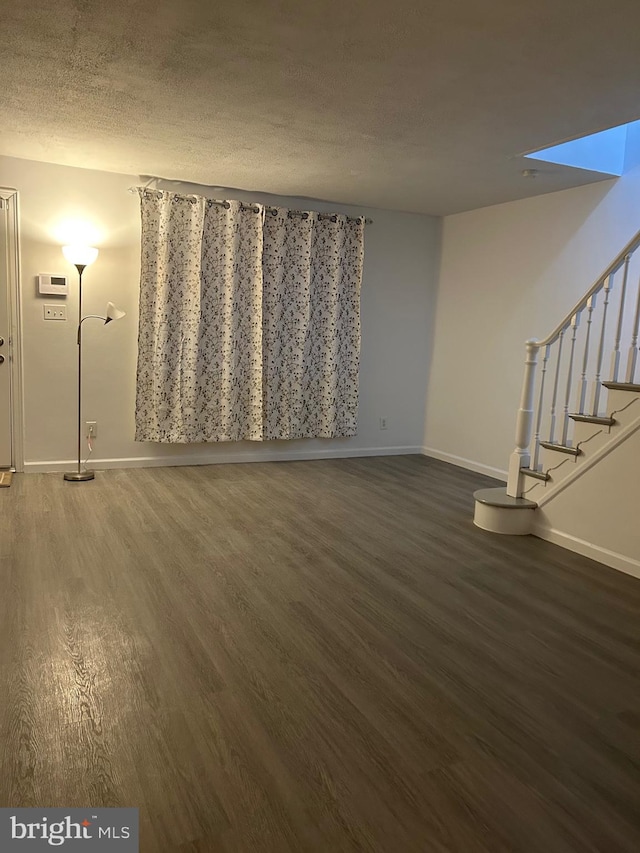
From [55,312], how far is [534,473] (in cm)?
378

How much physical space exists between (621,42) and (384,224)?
146 inches

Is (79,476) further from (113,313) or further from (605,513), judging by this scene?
(605,513)

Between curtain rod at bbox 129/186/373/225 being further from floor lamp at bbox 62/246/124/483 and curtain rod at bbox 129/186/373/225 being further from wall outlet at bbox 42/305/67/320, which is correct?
wall outlet at bbox 42/305/67/320

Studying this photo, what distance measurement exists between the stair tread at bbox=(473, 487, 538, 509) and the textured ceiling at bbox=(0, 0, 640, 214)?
2.20 metres

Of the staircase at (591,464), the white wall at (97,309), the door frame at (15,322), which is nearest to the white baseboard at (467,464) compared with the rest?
the white wall at (97,309)

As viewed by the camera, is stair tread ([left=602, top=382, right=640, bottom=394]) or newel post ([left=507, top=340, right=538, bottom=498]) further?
newel post ([left=507, top=340, right=538, bottom=498])

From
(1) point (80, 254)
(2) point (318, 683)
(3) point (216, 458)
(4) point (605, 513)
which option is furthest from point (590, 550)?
(1) point (80, 254)

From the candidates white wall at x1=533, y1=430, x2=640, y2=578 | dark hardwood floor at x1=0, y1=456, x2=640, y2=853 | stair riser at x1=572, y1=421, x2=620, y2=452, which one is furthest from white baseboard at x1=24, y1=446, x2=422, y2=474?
stair riser at x1=572, y1=421, x2=620, y2=452

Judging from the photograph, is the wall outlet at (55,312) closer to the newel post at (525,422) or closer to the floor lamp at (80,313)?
the floor lamp at (80,313)

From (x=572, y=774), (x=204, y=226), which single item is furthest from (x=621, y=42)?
(x=204, y=226)

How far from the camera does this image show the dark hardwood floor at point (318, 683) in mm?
1644

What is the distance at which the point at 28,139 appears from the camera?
418 cm

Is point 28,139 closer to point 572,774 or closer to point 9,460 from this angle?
point 9,460

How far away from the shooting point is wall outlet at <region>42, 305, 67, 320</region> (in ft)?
16.3
